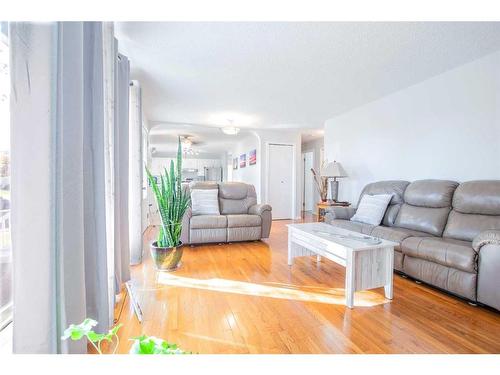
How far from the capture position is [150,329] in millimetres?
1544

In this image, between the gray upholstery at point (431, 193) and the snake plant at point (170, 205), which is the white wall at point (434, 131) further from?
the snake plant at point (170, 205)

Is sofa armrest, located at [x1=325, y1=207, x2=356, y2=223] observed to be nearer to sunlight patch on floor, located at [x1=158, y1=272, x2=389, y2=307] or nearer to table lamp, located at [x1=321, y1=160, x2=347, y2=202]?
table lamp, located at [x1=321, y1=160, x2=347, y2=202]

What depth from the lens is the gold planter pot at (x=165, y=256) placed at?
2447 millimetres

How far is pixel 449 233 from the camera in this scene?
2348 millimetres

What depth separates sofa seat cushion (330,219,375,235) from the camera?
2.77 meters

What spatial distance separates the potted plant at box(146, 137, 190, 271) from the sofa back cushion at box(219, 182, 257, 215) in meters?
1.49

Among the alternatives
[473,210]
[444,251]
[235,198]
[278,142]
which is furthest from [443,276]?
[278,142]

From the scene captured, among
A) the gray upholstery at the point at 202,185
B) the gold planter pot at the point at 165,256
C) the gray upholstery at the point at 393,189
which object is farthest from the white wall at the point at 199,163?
the gray upholstery at the point at 393,189

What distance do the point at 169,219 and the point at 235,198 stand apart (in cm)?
176

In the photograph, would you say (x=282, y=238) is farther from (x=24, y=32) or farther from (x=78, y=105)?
(x=24, y=32)

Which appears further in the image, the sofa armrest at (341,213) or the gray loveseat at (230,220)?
the gray loveseat at (230,220)

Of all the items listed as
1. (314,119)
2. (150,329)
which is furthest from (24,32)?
(314,119)

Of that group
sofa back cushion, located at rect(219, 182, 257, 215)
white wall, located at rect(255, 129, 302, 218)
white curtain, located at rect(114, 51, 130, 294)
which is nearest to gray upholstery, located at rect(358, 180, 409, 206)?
sofa back cushion, located at rect(219, 182, 257, 215)

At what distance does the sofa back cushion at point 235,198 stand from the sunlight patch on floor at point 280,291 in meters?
1.76
